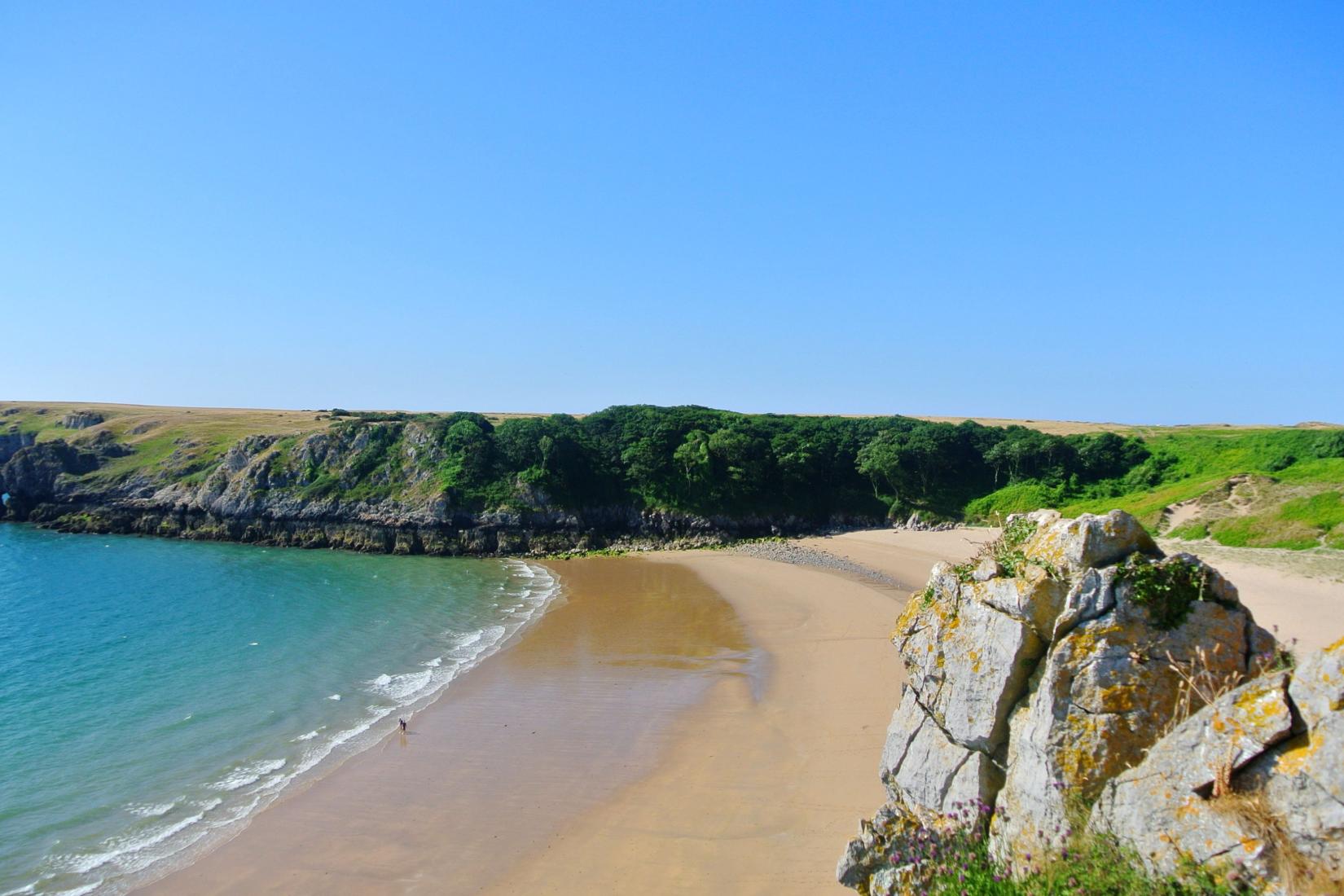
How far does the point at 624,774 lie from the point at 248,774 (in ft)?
28.0

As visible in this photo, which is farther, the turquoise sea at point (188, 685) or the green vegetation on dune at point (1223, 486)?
the green vegetation on dune at point (1223, 486)

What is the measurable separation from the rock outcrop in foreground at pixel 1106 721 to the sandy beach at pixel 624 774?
14.2ft

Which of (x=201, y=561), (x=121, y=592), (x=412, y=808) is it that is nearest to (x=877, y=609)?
(x=412, y=808)

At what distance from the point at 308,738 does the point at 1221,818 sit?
62.8 feet

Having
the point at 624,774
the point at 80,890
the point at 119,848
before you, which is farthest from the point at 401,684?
the point at 80,890

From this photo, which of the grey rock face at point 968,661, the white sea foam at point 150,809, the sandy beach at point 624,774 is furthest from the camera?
the white sea foam at point 150,809

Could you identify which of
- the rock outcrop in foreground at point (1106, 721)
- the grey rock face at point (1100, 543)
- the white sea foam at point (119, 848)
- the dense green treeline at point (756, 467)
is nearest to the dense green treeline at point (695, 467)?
the dense green treeline at point (756, 467)

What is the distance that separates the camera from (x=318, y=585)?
128ft

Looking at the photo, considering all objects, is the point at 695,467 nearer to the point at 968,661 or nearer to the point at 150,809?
the point at 150,809

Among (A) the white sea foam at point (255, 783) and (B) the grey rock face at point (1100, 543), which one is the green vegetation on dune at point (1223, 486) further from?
(A) the white sea foam at point (255, 783)

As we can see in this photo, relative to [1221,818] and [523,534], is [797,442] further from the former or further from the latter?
[1221,818]

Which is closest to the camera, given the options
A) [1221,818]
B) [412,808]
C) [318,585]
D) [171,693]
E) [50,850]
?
[1221,818]

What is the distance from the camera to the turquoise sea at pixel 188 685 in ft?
46.9

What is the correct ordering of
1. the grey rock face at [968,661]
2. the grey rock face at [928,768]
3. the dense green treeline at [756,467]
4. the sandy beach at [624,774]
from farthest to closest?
the dense green treeline at [756,467], the sandy beach at [624,774], the grey rock face at [928,768], the grey rock face at [968,661]
